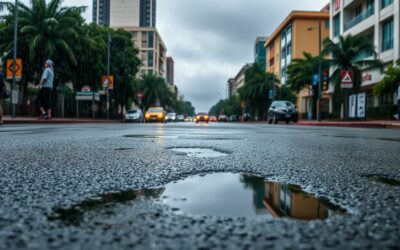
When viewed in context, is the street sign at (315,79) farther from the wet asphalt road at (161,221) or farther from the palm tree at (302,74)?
the wet asphalt road at (161,221)

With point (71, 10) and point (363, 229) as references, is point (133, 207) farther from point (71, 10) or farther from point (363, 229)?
point (71, 10)

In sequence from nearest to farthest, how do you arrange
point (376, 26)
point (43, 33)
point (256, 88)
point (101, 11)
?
point (43, 33) < point (376, 26) < point (256, 88) < point (101, 11)

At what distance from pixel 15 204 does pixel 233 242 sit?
821 millimetres

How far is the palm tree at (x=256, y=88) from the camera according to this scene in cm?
5075

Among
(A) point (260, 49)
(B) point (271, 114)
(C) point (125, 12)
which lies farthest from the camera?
(C) point (125, 12)

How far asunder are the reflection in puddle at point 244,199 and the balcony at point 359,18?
33059 mm

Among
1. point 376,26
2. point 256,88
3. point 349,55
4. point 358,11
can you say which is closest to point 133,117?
point 349,55

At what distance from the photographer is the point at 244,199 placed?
1.44m

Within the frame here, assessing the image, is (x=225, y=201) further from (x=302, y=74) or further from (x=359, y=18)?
(x=302, y=74)

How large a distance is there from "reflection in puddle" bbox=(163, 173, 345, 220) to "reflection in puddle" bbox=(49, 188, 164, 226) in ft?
0.28

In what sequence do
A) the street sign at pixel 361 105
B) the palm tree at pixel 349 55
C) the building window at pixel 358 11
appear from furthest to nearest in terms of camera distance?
the building window at pixel 358 11 → the palm tree at pixel 349 55 → the street sign at pixel 361 105

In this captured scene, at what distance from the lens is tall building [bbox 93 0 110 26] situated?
142 m

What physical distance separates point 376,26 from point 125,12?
399ft

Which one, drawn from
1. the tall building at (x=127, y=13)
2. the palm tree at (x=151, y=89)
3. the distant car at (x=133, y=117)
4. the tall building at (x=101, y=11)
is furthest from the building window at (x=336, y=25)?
the tall building at (x=101, y=11)
